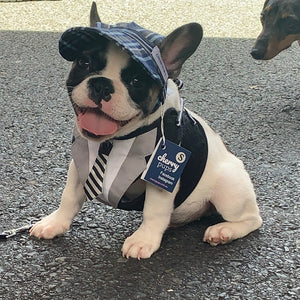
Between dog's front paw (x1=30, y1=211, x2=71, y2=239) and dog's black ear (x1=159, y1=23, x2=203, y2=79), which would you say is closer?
dog's black ear (x1=159, y1=23, x2=203, y2=79)

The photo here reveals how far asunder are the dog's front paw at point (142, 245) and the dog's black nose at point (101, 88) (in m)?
0.45

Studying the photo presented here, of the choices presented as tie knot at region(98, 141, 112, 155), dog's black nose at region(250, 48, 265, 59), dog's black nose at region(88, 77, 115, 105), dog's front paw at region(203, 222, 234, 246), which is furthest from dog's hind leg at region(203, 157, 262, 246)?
dog's black nose at region(250, 48, 265, 59)

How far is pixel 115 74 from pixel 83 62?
0.37ft

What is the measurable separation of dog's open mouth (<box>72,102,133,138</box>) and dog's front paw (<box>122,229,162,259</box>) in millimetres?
351

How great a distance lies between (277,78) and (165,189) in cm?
276

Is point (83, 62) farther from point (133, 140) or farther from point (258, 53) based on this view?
point (258, 53)

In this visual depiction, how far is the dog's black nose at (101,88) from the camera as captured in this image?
1.80 m

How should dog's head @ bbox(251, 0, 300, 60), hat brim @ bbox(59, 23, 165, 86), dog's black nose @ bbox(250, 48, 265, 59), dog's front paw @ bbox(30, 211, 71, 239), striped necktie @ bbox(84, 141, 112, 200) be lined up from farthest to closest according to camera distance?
dog's black nose @ bbox(250, 48, 265, 59) → dog's head @ bbox(251, 0, 300, 60) → dog's front paw @ bbox(30, 211, 71, 239) → striped necktie @ bbox(84, 141, 112, 200) → hat brim @ bbox(59, 23, 165, 86)

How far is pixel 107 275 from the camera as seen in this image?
1930 mm

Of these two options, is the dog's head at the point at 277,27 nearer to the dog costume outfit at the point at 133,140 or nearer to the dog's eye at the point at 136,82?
the dog costume outfit at the point at 133,140

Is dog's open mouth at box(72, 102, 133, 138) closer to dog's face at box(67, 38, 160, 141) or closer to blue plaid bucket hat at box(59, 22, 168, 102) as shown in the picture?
dog's face at box(67, 38, 160, 141)

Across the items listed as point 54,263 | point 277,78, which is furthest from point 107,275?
point 277,78

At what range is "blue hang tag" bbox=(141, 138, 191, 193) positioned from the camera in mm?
1928

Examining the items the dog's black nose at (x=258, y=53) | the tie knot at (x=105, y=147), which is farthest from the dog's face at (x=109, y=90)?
the dog's black nose at (x=258, y=53)
